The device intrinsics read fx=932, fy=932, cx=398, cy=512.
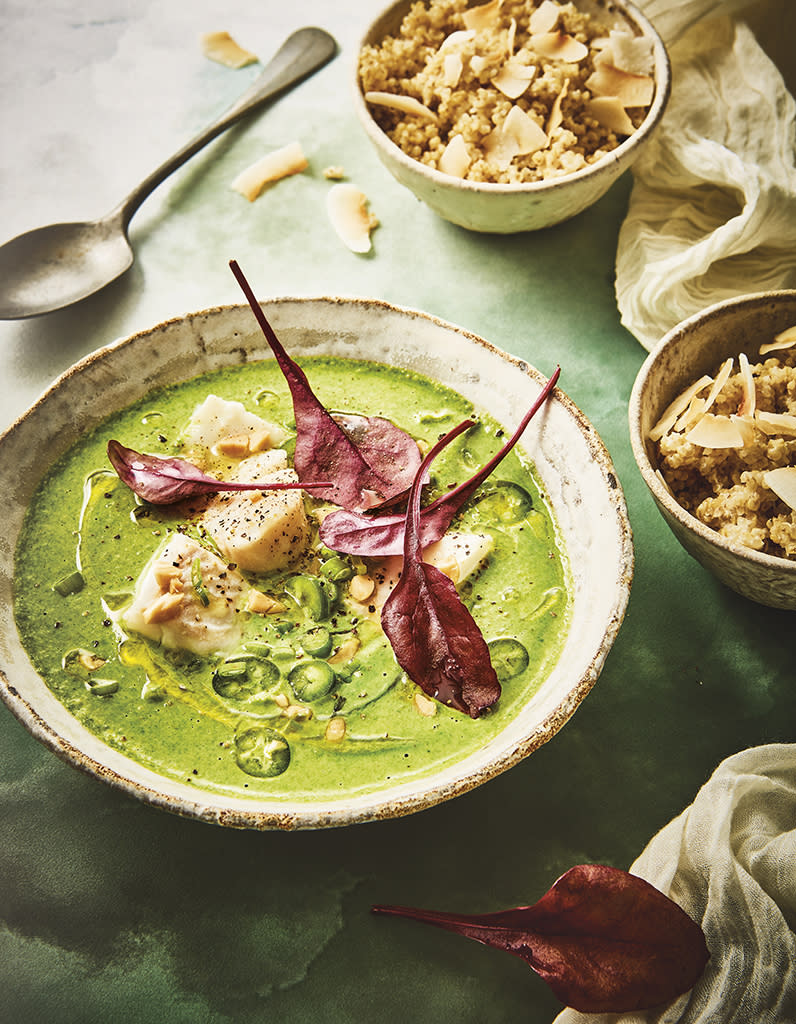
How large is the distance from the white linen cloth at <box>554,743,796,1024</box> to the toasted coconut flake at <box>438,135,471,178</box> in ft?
5.31

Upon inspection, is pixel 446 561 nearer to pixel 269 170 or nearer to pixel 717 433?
pixel 717 433

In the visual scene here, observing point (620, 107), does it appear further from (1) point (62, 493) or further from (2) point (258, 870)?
(2) point (258, 870)

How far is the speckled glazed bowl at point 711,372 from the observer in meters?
1.83

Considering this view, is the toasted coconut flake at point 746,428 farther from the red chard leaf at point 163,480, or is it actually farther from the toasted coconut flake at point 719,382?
the red chard leaf at point 163,480

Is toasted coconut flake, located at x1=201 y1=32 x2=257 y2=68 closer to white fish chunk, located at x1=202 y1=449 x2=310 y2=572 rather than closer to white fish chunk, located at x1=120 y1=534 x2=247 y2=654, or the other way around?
white fish chunk, located at x1=202 y1=449 x2=310 y2=572

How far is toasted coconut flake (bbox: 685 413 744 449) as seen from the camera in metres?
1.90

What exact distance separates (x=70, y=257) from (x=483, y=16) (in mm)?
1352

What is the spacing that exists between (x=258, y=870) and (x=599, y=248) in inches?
78.5

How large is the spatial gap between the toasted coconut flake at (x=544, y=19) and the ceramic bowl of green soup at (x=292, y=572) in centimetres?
98

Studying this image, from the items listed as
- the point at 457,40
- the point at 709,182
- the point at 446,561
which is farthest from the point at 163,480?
the point at 709,182

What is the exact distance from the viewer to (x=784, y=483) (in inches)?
71.5

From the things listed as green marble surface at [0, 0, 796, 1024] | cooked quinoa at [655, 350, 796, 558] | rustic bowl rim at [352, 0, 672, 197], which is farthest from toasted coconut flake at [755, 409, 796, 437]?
rustic bowl rim at [352, 0, 672, 197]

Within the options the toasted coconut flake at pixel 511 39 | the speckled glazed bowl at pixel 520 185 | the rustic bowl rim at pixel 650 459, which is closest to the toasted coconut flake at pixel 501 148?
the speckled glazed bowl at pixel 520 185

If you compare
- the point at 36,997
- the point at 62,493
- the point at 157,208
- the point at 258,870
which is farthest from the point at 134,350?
the point at 36,997
